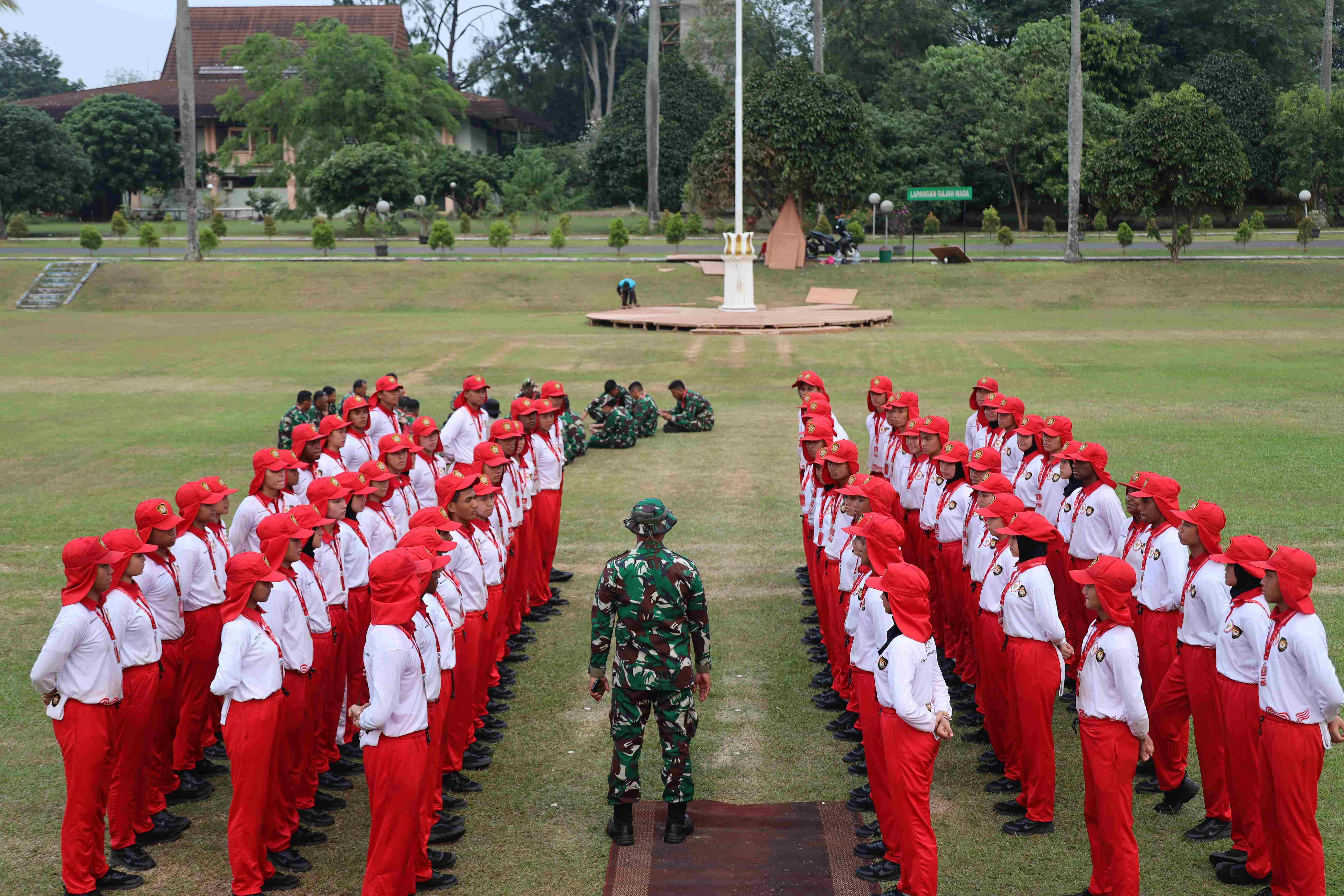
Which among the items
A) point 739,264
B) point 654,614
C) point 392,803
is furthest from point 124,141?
point 392,803

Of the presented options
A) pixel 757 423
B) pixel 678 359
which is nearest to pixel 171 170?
pixel 678 359

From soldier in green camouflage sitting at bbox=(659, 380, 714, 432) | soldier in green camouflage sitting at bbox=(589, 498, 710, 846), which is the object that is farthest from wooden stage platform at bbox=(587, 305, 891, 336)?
soldier in green camouflage sitting at bbox=(589, 498, 710, 846)

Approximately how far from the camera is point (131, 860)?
252 inches

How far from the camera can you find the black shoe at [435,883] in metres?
6.19

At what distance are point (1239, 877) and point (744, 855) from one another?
2544 mm

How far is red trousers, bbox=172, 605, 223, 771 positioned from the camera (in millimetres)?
7184

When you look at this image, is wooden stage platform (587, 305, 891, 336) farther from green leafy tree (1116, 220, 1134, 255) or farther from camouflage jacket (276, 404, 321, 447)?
camouflage jacket (276, 404, 321, 447)

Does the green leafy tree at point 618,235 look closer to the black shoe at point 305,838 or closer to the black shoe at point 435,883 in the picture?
the black shoe at point 305,838

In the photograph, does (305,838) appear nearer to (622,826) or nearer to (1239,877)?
(622,826)

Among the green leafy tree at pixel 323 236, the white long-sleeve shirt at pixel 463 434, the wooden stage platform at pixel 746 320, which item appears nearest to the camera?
the white long-sleeve shirt at pixel 463 434

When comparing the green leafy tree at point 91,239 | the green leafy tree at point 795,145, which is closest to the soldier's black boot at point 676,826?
the green leafy tree at point 795,145

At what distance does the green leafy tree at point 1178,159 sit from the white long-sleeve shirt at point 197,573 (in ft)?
112

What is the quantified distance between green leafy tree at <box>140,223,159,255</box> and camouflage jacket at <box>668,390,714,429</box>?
93.1 feet

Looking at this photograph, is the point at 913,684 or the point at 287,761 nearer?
the point at 913,684
